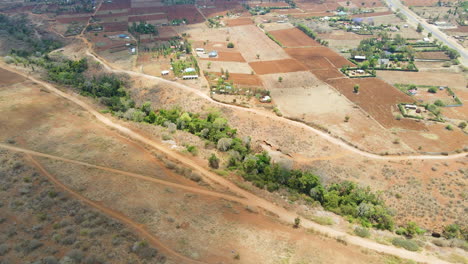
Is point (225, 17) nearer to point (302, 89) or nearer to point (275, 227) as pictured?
point (302, 89)

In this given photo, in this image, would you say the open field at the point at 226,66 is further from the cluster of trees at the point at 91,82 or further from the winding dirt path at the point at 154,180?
the winding dirt path at the point at 154,180

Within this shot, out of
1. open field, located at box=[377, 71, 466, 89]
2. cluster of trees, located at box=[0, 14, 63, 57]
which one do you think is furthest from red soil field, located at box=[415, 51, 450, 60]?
cluster of trees, located at box=[0, 14, 63, 57]

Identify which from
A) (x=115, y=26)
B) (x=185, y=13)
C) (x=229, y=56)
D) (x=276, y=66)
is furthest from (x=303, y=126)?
(x=185, y=13)

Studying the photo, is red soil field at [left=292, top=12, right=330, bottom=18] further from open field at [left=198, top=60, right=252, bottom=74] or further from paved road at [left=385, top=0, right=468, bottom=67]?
open field at [left=198, top=60, right=252, bottom=74]

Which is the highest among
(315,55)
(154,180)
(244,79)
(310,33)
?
(310,33)

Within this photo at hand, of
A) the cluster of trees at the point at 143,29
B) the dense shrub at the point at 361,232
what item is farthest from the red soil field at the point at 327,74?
the cluster of trees at the point at 143,29

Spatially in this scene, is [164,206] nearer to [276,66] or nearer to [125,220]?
[125,220]

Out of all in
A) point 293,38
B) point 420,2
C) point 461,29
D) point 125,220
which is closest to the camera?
point 125,220
